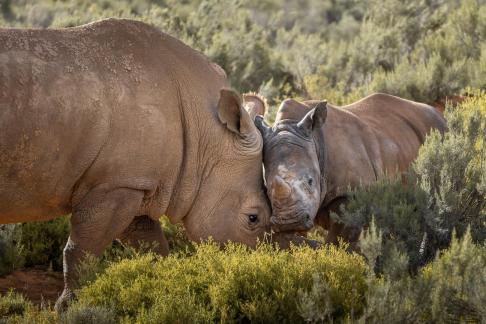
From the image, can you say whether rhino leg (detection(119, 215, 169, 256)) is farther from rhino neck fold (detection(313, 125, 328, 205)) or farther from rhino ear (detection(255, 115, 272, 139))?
rhino neck fold (detection(313, 125, 328, 205))

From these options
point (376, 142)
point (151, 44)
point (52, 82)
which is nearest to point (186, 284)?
point (52, 82)

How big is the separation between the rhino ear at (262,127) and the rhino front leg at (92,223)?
1.38 meters

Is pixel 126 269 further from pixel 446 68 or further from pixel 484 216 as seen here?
pixel 446 68

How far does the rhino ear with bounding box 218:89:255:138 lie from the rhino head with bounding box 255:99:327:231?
0.99ft

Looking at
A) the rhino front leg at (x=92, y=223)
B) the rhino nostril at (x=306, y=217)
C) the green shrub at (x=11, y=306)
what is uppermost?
the rhino nostril at (x=306, y=217)

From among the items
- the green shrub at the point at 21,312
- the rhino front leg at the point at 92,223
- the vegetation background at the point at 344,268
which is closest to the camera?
the vegetation background at the point at 344,268

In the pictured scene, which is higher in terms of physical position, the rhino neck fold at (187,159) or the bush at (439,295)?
the bush at (439,295)

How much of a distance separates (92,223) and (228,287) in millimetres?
1627

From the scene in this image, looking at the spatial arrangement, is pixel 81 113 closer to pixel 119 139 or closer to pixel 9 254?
pixel 119 139

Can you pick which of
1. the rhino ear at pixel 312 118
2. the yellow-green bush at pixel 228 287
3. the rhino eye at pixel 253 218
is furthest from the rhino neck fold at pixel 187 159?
the yellow-green bush at pixel 228 287

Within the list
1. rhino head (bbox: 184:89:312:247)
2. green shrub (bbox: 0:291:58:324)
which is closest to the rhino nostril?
rhino head (bbox: 184:89:312:247)

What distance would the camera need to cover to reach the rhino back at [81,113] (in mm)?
6180

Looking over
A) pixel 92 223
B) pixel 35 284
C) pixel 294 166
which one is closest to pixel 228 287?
pixel 92 223

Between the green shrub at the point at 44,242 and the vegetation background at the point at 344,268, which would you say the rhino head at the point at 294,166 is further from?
the green shrub at the point at 44,242
